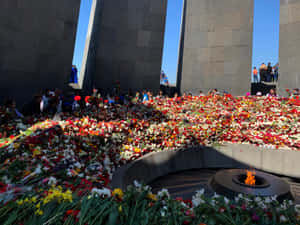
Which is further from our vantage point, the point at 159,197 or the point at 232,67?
the point at 232,67

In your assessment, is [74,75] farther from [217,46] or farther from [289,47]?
[289,47]

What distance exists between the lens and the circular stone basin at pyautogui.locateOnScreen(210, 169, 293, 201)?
4.08m

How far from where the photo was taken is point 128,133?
6.71 metres

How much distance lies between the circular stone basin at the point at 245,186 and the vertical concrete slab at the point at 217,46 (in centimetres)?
1132

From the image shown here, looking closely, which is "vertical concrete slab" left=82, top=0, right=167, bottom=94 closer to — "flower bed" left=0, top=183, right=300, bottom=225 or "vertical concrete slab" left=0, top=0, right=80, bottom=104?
"vertical concrete slab" left=0, top=0, right=80, bottom=104

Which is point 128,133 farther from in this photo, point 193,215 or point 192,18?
point 192,18

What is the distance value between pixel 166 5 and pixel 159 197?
15.4 meters

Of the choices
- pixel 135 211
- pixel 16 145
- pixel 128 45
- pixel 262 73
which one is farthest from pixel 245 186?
pixel 262 73

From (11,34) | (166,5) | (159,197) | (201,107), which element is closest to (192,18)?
(166,5)

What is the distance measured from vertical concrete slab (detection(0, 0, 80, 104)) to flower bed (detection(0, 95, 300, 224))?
12.9ft

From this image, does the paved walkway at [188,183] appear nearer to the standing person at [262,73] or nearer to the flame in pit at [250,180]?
the flame in pit at [250,180]

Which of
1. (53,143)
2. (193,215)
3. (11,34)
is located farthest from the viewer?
(11,34)

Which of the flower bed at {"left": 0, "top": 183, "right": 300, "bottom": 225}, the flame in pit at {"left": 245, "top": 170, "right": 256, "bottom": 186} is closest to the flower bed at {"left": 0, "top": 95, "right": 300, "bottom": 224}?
the flower bed at {"left": 0, "top": 183, "right": 300, "bottom": 225}

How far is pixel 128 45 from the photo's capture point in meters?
14.4
